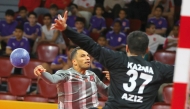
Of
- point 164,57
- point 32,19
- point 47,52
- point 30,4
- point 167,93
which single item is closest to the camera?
point 167,93

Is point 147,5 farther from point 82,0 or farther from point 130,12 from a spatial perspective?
point 82,0

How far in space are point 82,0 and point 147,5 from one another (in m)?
1.93

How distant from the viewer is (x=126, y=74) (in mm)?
4270

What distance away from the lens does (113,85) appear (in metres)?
4.38

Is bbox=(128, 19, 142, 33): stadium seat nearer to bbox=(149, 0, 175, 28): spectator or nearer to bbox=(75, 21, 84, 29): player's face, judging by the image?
bbox=(149, 0, 175, 28): spectator

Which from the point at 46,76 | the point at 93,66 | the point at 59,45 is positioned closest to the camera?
the point at 46,76

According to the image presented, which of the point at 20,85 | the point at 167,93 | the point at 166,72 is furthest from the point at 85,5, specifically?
the point at 166,72

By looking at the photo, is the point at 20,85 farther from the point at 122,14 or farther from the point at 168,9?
the point at 168,9

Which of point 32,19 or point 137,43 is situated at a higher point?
point 32,19

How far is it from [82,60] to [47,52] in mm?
5209

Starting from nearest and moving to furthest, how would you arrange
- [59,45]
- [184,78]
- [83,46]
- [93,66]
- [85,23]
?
[184,78] < [83,46] < [93,66] < [59,45] < [85,23]

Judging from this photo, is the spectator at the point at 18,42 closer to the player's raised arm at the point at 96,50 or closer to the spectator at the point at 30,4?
the spectator at the point at 30,4

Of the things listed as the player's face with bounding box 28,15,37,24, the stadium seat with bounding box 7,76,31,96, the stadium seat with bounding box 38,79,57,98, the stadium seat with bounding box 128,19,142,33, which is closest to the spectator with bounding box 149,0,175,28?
the stadium seat with bounding box 128,19,142,33

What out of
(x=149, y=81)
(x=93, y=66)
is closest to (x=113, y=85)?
(x=149, y=81)
